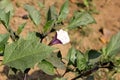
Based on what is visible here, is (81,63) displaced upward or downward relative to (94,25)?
upward

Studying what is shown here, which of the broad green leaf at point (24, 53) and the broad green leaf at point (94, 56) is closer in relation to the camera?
the broad green leaf at point (24, 53)

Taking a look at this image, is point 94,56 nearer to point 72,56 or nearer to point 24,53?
point 72,56

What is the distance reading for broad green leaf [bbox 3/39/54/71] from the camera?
1.02 meters

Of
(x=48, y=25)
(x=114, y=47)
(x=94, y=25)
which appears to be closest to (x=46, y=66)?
(x=48, y=25)

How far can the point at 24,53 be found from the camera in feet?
3.38

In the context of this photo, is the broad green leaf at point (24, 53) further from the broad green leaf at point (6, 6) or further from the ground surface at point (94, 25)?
the ground surface at point (94, 25)

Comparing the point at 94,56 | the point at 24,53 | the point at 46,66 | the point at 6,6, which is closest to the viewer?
the point at 24,53

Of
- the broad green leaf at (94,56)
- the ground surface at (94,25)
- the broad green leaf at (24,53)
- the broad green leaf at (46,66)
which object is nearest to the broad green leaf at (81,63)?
the broad green leaf at (94,56)

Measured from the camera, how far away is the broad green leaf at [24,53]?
1019mm

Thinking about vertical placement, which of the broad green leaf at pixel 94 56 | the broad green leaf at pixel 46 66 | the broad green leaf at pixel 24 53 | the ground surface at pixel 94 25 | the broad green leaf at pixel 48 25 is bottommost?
the ground surface at pixel 94 25

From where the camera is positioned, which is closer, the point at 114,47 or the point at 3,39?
the point at 3,39

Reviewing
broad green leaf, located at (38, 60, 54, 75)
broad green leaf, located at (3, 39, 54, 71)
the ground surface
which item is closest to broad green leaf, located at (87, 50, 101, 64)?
broad green leaf, located at (38, 60, 54, 75)

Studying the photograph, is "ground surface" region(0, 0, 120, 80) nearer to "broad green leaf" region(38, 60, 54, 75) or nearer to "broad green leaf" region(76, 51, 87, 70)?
"broad green leaf" region(76, 51, 87, 70)

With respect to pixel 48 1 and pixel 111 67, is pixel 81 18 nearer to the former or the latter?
pixel 111 67
